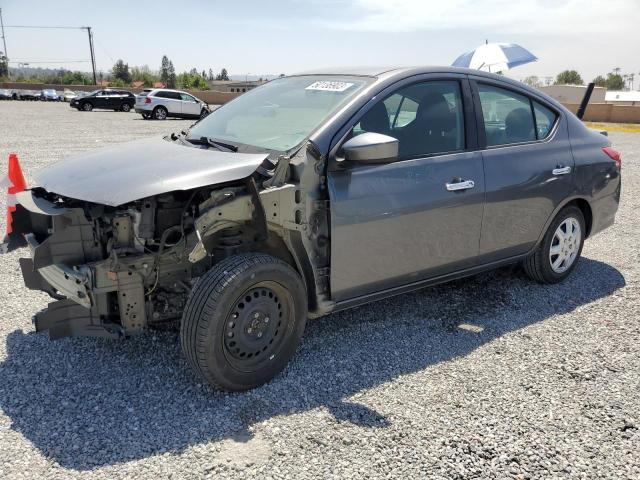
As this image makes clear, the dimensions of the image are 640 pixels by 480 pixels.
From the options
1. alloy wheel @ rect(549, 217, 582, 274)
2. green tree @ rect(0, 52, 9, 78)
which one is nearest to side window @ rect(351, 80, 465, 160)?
alloy wheel @ rect(549, 217, 582, 274)

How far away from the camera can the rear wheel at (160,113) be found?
27.5 metres

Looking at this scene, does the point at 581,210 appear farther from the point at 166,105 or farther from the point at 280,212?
the point at 166,105

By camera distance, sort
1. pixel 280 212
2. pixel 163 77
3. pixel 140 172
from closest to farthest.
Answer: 1. pixel 140 172
2. pixel 280 212
3. pixel 163 77

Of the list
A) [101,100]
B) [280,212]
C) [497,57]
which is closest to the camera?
[280,212]

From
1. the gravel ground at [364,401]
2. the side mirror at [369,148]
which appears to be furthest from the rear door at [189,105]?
the side mirror at [369,148]

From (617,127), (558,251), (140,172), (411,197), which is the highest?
(140,172)

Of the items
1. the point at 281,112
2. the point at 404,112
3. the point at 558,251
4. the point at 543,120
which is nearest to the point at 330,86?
the point at 281,112

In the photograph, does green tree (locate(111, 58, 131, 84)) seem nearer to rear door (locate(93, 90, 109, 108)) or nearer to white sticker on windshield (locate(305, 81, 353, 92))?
rear door (locate(93, 90, 109, 108))

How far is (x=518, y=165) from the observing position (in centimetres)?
432

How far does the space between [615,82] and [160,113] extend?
121132 mm

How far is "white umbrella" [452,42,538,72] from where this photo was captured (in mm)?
14609

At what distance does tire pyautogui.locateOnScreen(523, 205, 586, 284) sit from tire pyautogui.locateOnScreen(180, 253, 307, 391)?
2469 millimetres

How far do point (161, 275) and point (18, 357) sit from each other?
118 cm

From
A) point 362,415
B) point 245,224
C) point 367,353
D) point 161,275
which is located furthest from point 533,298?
point 161,275
